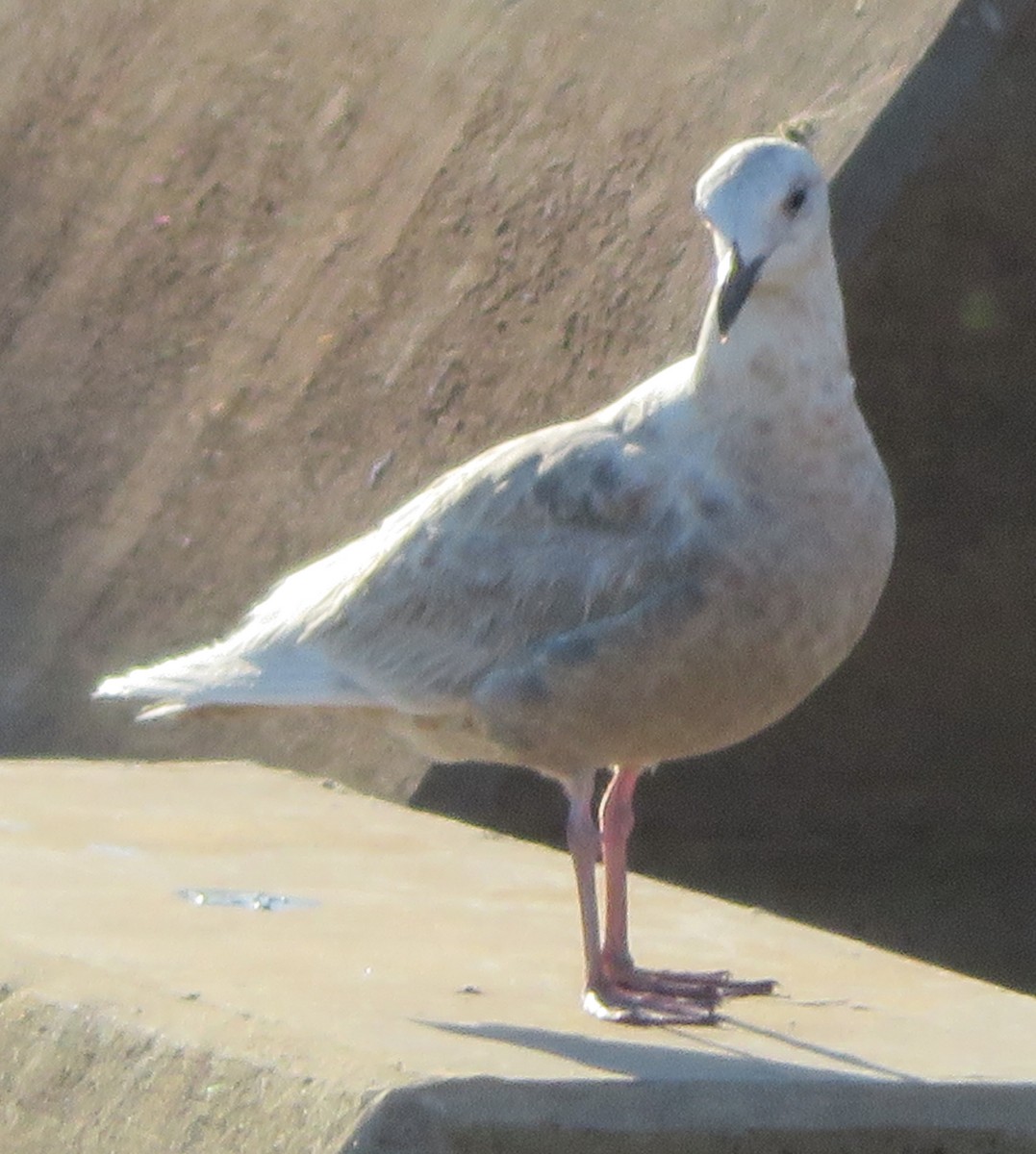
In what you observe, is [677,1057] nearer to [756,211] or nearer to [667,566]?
[667,566]

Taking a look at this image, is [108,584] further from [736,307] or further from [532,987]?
[736,307]

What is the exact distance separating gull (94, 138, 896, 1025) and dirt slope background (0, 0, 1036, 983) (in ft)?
6.35

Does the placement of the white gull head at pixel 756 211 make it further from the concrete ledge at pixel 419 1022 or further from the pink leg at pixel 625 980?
the concrete ledge at pixel 419 1022

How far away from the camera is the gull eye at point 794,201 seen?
4.71m

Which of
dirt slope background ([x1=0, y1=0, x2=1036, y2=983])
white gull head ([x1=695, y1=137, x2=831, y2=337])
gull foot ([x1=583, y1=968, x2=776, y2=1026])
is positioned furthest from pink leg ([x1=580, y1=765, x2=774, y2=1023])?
dirt slope background ([x1=0, y1=0, x2=1036, y2=983])

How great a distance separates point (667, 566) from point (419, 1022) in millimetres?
953

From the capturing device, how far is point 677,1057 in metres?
4.71

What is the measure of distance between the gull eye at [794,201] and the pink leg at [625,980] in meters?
1.19

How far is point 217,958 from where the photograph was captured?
5348 mm

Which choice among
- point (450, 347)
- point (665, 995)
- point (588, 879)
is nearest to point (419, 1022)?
point (588, 879)

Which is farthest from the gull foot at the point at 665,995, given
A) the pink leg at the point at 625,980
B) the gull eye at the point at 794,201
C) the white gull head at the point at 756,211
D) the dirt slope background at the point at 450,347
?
the dirt slope background at the point at 450,347

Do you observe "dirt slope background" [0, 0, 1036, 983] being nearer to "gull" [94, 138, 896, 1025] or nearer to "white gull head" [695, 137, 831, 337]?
"gull" [94, 138, 896, 1025]

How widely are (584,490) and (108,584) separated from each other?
3.82 meters

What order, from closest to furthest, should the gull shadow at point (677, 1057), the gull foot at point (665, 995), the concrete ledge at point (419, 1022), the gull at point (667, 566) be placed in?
the concrete ledge at point (419, 1022) < the gull shadow at point (677, 1057) < the gull at point (667, 566) < the gull foot at point (665, 995)
